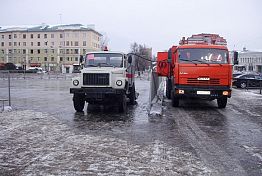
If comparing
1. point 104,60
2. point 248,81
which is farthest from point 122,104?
point 248,81

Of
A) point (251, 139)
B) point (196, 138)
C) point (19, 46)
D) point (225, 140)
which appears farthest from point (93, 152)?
point (19, 46)

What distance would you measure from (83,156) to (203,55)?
29.0 feet

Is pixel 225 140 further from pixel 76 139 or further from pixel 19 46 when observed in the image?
pixel 19 46

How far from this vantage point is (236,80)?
33.6 meters

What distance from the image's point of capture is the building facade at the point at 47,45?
103 m

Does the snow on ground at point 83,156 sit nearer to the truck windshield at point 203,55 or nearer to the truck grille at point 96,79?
the truck grille at point 96,79

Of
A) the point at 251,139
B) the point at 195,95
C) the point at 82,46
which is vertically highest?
the point at 82,46

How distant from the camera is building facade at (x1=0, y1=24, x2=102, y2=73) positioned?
102812 millimetres

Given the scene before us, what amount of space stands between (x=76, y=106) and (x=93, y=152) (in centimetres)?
633

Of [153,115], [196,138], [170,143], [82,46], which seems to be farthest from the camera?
[82,46]

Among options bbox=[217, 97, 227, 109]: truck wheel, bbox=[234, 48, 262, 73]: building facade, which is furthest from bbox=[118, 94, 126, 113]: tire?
bbox=[234, 48, 262, 73]: building facade

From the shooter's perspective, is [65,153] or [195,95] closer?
[65,153]

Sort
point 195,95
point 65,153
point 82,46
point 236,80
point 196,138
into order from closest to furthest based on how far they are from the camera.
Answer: point 65,153 → point 196,138 → point 195,95 → point 236,80 → point 82,46

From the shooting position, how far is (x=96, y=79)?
12.3 meters
